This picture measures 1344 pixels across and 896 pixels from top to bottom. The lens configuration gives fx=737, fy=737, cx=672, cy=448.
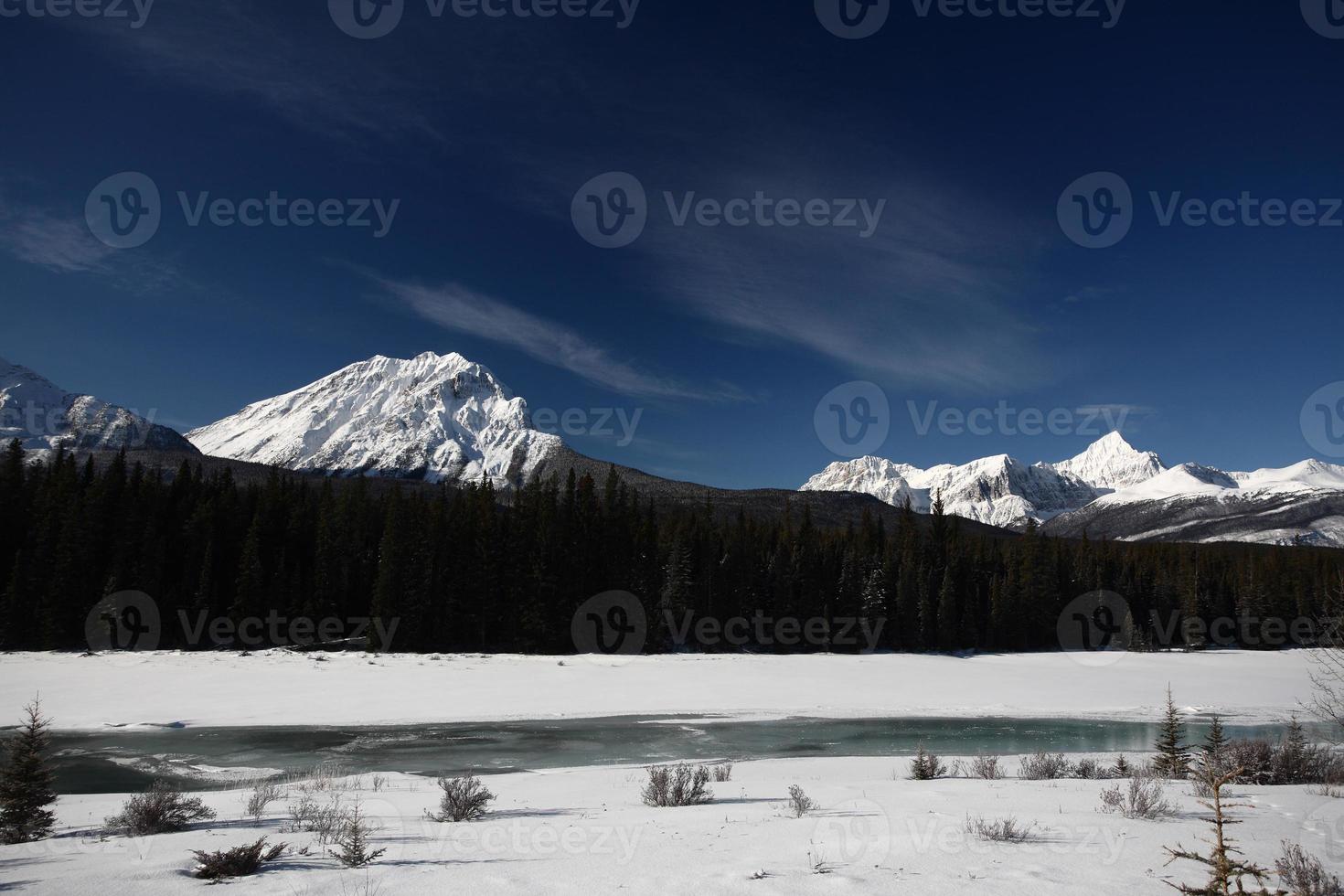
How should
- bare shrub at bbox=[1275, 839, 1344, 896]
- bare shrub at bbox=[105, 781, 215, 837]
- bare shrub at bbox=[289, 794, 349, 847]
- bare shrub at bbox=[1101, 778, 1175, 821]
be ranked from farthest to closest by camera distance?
bare shrub at bbox=[1101, 778, 1175, 821]
bare shrub at bbox=[105, 781, 215, 837]
bare shrub at bbox=[289, 794, 349, 847]
bare shrub at bbox=[1275, 839, 1344, 896]

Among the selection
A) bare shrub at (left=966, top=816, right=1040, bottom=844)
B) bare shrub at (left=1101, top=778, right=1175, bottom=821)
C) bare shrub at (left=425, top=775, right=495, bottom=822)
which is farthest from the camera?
bare shrub at (left=425, top=775, right=495, bottom=822)

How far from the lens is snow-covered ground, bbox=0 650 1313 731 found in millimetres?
29625

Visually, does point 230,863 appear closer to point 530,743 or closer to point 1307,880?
point 1307,880

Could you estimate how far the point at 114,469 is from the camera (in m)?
63.7

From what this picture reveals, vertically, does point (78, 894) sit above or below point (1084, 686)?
above

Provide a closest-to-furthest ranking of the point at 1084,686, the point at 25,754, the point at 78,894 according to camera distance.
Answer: the point at 78,894 < the point at 25,754 < the point at 1084,686

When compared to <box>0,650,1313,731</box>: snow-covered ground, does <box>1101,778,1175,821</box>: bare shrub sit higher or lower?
higher

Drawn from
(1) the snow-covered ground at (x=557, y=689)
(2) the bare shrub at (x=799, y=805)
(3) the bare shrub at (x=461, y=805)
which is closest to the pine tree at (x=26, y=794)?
(3) the bare shrub at (x=461, y=805)

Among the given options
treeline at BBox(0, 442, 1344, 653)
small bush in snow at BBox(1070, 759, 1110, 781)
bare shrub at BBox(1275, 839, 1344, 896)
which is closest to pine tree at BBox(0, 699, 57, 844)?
bare shrub at BBox(1275, 839, 1344, 896)

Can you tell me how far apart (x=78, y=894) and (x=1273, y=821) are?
1367 cm

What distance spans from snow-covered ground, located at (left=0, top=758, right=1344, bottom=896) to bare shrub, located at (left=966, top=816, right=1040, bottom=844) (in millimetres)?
154

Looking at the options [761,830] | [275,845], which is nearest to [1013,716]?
[761,830]

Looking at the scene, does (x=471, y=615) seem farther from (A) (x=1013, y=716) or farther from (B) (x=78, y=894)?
(B) (x=78, y=894)

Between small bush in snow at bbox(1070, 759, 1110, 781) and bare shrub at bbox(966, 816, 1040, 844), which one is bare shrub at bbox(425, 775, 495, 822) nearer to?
bare shrub at bbox(966, 816, 1040, 844)
